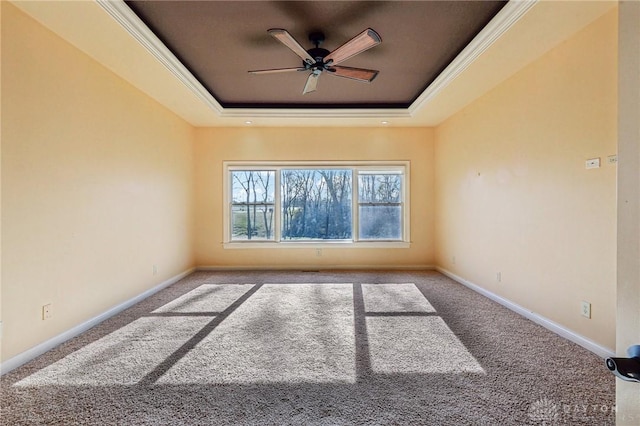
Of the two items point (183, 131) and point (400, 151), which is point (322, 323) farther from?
point (183, 131)

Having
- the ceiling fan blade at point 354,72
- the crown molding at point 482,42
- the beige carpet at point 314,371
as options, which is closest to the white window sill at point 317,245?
the beige carpet at point 314,371

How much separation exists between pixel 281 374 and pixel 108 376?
119 cm

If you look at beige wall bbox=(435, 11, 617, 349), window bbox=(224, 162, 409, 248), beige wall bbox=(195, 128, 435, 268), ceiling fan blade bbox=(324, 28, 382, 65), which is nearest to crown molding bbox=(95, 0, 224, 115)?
beige wall bbox=(195, 128, 435, 268)

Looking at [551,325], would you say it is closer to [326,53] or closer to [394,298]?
[394,298]

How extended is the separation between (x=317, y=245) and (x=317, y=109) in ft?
7.73

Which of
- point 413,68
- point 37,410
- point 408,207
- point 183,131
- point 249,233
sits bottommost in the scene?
point 37,410

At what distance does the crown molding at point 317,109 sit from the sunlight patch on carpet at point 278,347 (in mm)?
2733

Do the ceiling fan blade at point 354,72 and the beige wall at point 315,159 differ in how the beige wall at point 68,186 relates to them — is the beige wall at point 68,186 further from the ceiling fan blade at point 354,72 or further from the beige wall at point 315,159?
the ceiling fan blade at point 354,72

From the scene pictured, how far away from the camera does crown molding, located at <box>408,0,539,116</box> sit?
2174mm

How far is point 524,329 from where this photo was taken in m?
2.65

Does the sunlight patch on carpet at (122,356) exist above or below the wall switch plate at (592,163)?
below

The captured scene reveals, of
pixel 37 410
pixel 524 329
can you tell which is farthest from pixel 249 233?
pixel 524 329

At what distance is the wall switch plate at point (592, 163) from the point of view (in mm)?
2230

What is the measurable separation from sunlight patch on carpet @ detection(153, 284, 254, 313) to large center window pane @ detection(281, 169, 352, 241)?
60.7 inches
